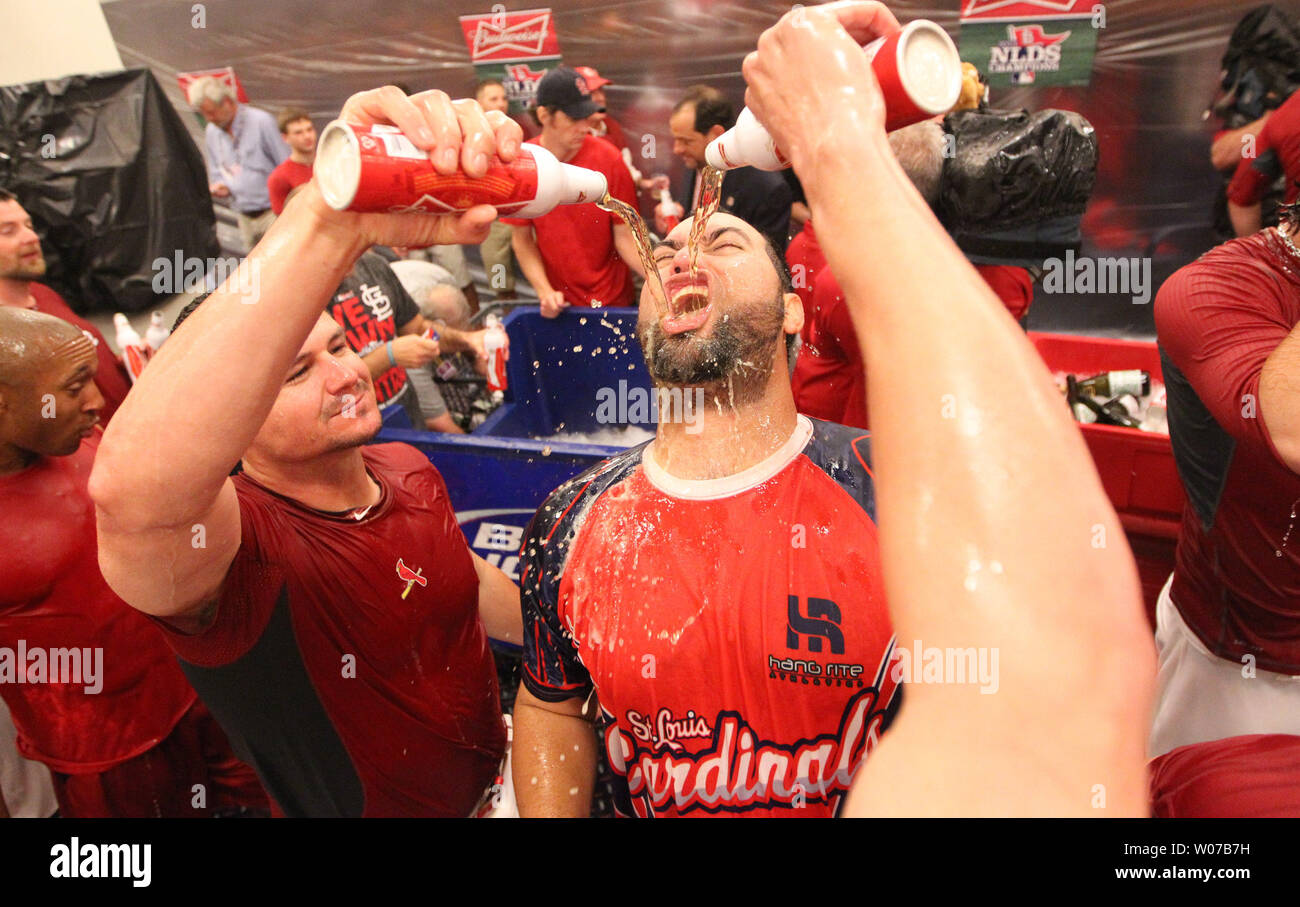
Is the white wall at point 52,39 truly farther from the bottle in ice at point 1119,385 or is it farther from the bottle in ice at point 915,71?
the bottle in ice at point 915,71

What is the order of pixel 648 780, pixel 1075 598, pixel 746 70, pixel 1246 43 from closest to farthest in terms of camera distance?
pixel 1075 598
pixel 746 70
pixel 648 780
pixel 1246 43

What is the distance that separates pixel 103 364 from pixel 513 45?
4062mm

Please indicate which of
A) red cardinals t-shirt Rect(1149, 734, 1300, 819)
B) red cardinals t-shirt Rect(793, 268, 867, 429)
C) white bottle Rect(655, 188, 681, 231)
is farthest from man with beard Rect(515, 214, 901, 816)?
white bottle Rect(655, 188, 681, 231)

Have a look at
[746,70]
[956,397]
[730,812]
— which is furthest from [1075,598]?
[730,812]

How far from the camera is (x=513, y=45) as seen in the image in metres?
6.22

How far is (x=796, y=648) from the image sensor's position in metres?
1.60

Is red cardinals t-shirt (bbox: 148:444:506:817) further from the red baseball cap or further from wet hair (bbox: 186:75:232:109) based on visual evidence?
wet hair (bbox: 186:75:232:109)

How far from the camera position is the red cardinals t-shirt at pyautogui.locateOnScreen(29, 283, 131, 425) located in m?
3.60

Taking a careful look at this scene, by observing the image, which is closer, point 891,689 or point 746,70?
point 746,70

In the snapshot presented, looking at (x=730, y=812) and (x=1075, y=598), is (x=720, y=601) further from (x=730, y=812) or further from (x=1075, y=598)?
(x=1075, y=598)

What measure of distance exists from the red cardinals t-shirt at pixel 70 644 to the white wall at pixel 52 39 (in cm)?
734

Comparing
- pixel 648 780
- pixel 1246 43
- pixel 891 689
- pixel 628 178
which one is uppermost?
pixel 1246 43

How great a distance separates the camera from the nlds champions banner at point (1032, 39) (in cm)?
502

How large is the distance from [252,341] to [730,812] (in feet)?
4.18
